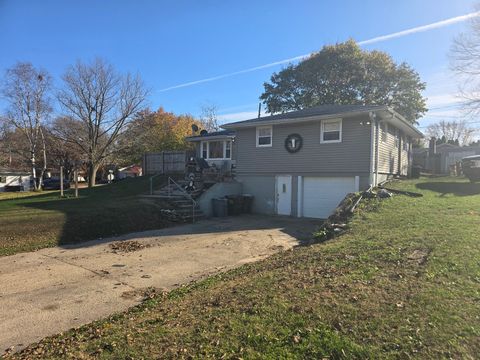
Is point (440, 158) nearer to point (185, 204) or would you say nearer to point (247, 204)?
point (247, 204)

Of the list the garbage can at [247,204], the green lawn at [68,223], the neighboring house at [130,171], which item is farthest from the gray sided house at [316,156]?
the neighboring house at [130,171]

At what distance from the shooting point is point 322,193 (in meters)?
16.3

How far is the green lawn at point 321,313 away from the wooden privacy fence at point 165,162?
63.5 feet

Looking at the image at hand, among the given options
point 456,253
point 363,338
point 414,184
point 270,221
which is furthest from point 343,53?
point 363,338

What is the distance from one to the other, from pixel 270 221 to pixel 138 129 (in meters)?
23.5

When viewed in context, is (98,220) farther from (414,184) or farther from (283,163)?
(414,184)

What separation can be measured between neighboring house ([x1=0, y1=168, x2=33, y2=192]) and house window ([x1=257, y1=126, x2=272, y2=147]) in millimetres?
40344

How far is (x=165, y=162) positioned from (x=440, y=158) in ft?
71.4

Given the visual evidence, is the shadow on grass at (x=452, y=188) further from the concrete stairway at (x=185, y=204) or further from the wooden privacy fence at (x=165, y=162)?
the wooden privacy fence at (x=165, y=162)

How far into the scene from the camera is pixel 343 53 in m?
35.5

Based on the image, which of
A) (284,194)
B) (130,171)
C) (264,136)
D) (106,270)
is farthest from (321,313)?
(130,171)

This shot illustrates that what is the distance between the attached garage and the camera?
15.6 meters

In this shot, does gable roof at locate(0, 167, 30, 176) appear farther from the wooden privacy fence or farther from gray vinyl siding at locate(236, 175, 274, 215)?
gray vinyl siding at locate(236, 175, 274, 215)

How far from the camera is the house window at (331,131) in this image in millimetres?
15734
